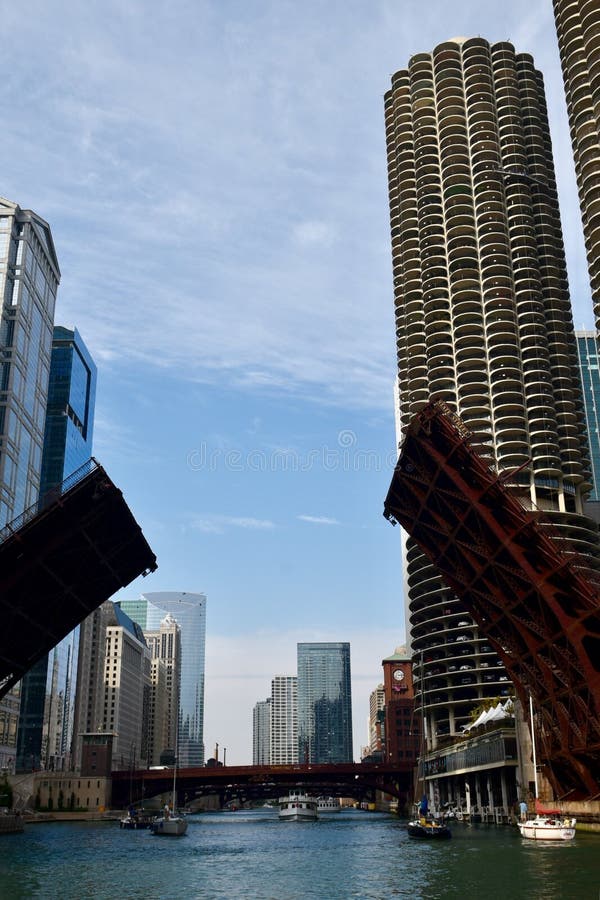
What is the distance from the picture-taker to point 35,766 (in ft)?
490

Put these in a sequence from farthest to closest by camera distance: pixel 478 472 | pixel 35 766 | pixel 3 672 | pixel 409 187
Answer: pixel 35 766, pixel 409 187, pixel 3 672, pixel 478 472

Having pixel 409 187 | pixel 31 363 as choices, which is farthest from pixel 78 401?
pixel 409 187

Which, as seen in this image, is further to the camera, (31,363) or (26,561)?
(31,363)

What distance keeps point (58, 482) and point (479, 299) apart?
86.7m

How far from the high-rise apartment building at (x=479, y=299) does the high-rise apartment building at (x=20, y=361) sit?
1958 inches

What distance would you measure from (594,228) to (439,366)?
27.7m

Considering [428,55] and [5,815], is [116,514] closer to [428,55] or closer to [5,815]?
[5,815]

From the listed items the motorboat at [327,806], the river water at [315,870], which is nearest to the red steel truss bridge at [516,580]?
the river water at [315,870]

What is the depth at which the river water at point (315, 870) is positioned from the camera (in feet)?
109

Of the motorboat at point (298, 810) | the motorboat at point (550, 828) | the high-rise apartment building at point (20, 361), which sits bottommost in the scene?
the motorboat at point (298, 810)

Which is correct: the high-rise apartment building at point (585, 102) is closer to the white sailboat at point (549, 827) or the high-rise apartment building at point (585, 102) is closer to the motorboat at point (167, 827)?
the white sailboat at point (549, 827)

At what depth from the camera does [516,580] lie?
54.4 m

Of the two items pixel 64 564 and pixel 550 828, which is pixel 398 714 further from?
pixel 64 564

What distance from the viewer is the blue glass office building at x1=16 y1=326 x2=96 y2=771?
152 metres
